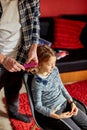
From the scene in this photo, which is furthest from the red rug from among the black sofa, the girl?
the girl

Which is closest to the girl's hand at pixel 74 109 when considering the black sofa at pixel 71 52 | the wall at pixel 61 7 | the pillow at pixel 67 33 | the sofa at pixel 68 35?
the black sofa at pixel 71 52

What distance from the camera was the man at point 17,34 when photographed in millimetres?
1557

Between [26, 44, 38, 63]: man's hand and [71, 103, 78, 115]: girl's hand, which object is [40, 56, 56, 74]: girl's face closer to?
[26, 44, 38, 63]: man's hand

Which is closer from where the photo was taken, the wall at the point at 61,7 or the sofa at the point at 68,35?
the sofa at the point at 68,35

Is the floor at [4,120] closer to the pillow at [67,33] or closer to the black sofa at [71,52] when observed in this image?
the black sofa at [71,52]

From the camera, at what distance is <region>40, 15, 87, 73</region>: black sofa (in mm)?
2521

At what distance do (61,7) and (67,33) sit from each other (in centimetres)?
38

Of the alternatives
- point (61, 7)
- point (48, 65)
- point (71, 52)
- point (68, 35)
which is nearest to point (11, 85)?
point (48, 65)

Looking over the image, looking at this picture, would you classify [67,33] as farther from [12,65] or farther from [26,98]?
[12,65]

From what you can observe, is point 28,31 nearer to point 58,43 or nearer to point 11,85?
point 11,85

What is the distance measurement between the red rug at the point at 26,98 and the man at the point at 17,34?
1.33ft

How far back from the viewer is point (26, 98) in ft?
7.96

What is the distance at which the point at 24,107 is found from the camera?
2285 millimetres

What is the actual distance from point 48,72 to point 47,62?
3.1 inches
